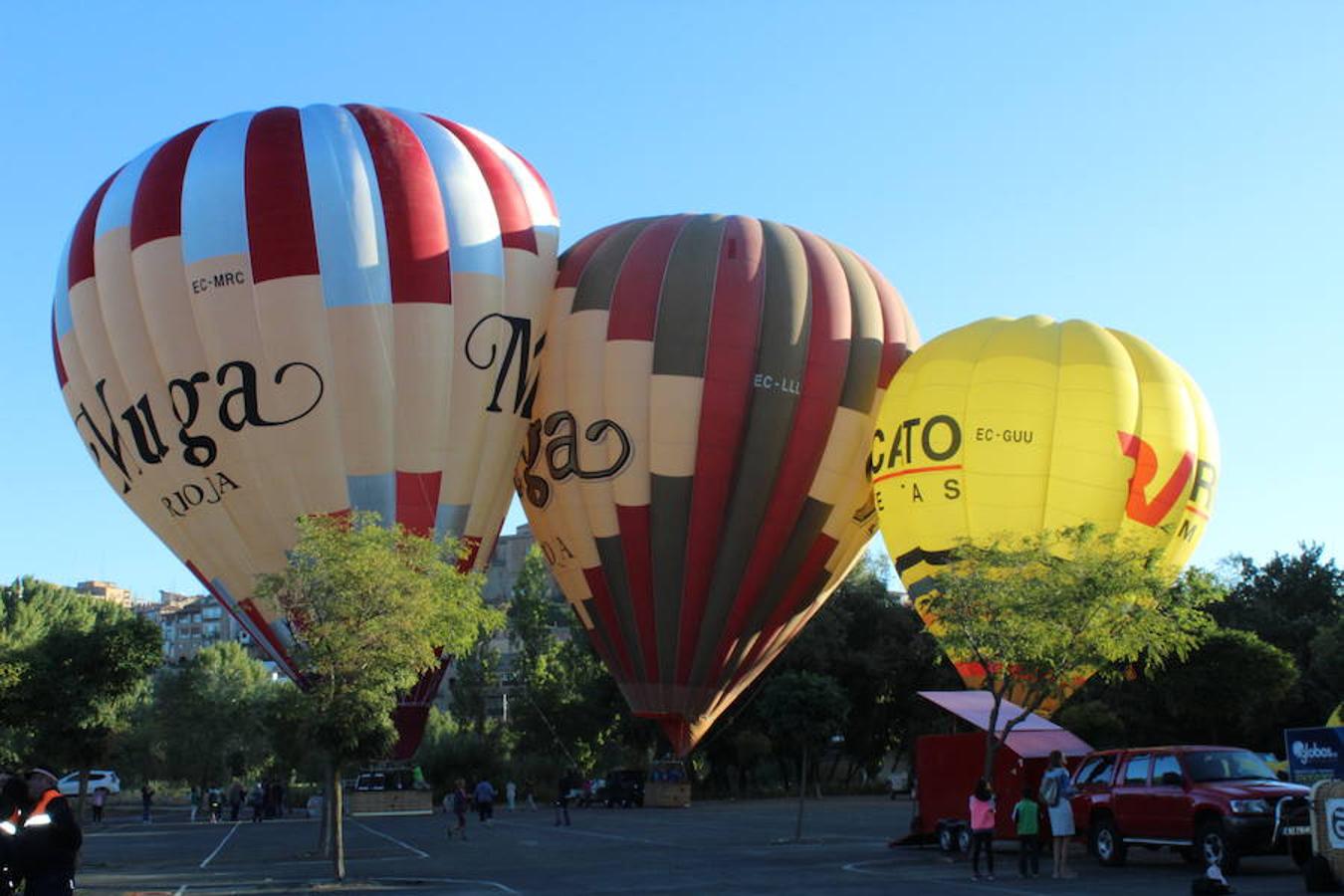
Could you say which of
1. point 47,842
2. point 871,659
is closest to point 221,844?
point 871,659

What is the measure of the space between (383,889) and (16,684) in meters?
16.9

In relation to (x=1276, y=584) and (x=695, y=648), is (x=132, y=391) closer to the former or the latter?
(x=695, y=648)

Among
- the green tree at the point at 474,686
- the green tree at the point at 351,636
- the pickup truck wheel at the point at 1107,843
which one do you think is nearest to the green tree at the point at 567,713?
the green tree at the point at 474,686

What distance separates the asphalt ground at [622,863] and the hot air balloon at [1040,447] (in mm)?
7307

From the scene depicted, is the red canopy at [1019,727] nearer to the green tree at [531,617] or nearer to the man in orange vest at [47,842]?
the man in orange vest at [47,842]

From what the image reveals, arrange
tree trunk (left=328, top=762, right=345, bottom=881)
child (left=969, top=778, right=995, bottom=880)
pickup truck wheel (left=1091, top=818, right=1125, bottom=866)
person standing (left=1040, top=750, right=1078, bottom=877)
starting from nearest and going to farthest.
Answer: person standing (left=1040, top=750, right=1078, bottom=877) → child (left=969, top=778, right=995, bottom=880) → pickup truck wheel (left=1091, top=818, right=1125, bottom=866) → tree trunk (left=328, top=762, right=345, bottom=881)

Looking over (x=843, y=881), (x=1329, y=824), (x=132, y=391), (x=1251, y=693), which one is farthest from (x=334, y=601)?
(x=1251, y=693)

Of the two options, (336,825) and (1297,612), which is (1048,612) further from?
(1297,612)

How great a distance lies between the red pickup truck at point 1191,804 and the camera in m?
19.2

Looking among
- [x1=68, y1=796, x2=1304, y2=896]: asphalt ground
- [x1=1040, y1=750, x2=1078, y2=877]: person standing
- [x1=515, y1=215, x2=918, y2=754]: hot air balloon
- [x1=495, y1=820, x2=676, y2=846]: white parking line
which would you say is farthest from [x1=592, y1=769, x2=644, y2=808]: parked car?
[x1=1040, y1=750, x2=1078, y2=877]: person standing

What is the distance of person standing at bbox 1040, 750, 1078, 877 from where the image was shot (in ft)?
65.7

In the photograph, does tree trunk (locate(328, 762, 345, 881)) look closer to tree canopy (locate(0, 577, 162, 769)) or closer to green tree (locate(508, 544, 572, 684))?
tree canopy (locate(0, 577, 162, 769))

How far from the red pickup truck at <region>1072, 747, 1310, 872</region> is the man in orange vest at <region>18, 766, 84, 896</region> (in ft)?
48.3

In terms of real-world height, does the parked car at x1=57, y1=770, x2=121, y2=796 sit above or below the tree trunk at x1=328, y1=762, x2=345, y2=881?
below
